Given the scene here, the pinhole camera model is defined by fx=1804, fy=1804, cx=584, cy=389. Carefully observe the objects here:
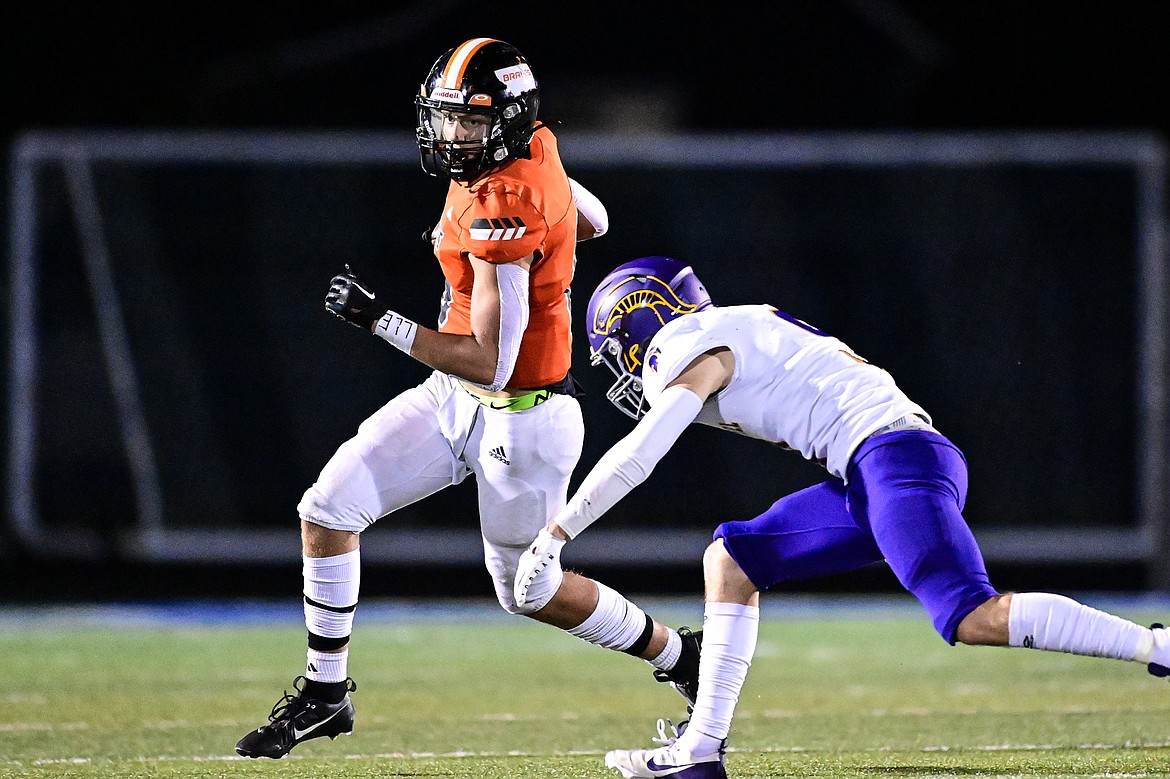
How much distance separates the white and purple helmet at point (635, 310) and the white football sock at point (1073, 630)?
1035 mm

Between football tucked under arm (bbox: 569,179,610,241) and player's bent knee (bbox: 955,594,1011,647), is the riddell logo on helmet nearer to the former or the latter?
football tucked under arm (bbox: 569,179,610,241)

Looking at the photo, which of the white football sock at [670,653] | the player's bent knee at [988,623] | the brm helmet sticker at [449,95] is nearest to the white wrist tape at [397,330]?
the brm helmet sticker at [449,95]

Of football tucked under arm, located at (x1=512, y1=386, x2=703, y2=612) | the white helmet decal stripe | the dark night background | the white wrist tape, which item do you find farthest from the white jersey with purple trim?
the dark night background

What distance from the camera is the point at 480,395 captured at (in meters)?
4.51

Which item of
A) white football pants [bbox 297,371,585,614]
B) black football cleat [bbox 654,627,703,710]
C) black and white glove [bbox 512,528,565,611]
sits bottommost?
black football cleat [bbox 654,627,703,710]

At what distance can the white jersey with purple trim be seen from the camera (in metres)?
3.82

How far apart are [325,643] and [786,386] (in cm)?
136

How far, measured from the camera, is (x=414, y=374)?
9477 millimetres

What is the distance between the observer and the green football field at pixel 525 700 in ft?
14.4

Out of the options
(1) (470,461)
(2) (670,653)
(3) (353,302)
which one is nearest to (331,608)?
(1) (470,461)

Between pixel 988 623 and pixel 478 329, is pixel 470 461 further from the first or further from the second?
pixel 988 623

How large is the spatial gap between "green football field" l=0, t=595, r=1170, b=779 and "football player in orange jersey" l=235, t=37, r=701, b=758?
34cm

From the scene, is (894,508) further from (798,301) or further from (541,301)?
(798,301)

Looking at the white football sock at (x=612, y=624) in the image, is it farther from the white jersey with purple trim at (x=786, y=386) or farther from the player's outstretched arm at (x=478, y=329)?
the white jersey with purple trim at (x=786, y=386)
